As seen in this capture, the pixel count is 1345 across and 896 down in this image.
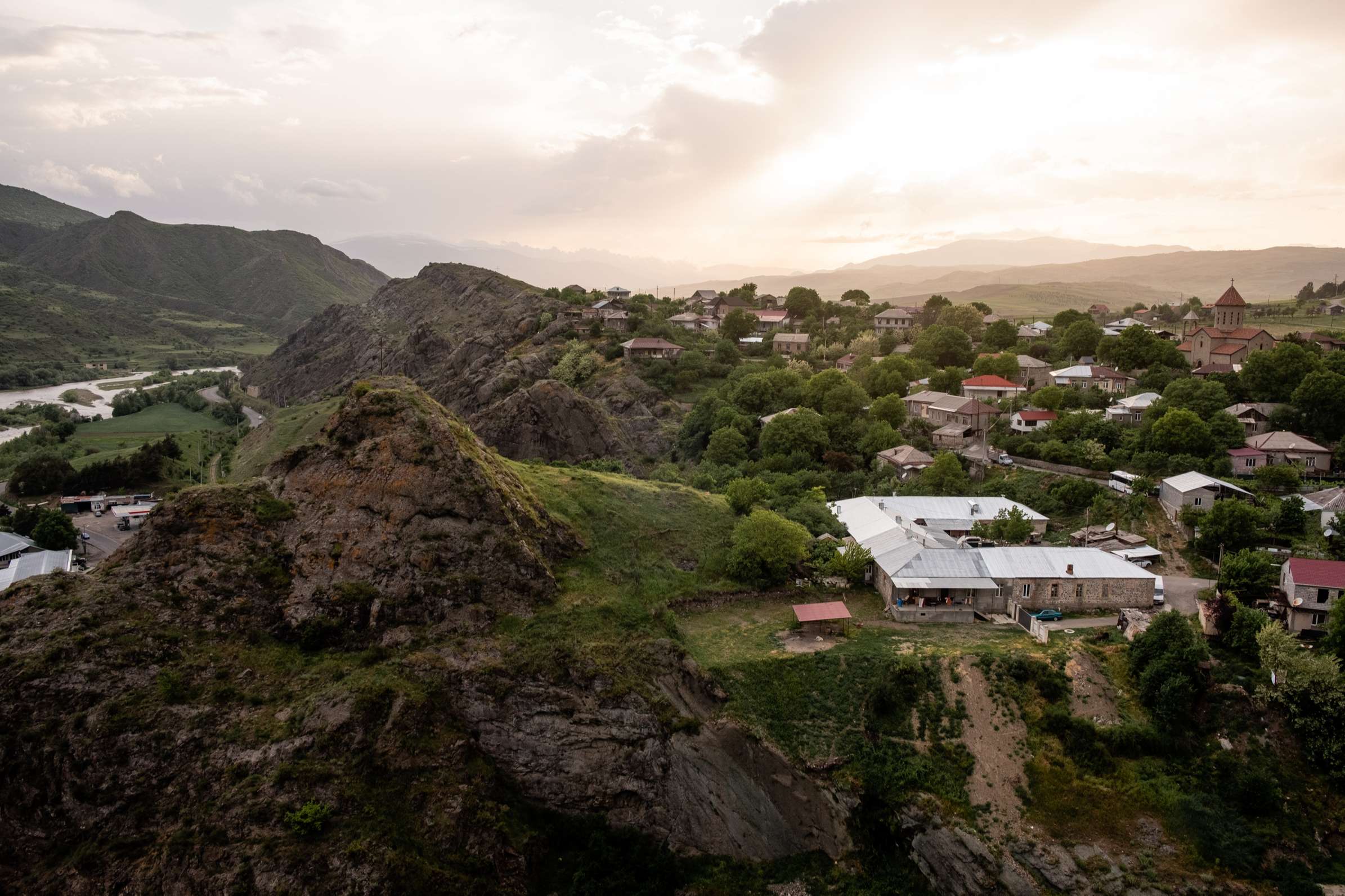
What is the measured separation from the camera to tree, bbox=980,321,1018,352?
8031cm

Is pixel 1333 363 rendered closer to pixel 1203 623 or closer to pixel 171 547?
pixel 1203 623

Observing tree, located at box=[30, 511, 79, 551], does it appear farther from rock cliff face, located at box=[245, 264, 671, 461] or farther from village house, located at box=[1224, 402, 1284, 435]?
village house, located at box=[1224, 402, 1284, 435]

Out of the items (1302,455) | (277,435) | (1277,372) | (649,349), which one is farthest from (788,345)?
(277,435)

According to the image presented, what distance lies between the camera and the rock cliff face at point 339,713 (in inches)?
843

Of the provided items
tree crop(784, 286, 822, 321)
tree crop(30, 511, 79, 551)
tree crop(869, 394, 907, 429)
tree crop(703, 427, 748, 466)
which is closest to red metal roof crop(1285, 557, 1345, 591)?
tree crop(869, 394, 907, 429)

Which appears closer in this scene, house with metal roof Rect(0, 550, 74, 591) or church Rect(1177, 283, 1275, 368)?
house with metal roof Rect(0, 550, 74, 591)

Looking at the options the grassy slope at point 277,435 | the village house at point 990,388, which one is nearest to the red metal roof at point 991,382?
the village house at point 990,388

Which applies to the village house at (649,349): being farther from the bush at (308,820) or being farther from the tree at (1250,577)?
the bush at (308,820)

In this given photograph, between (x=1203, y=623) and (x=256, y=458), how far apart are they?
77.5 meters

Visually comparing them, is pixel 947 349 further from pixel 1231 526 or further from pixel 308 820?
pixel 308 820

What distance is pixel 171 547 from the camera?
27.4 meters

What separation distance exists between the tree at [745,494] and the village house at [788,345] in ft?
158

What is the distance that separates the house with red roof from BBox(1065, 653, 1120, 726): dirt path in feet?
27.8

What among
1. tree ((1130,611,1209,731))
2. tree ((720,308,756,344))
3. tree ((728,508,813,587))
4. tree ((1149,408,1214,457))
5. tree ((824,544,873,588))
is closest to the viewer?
tree ((1130,611,1209,731))
